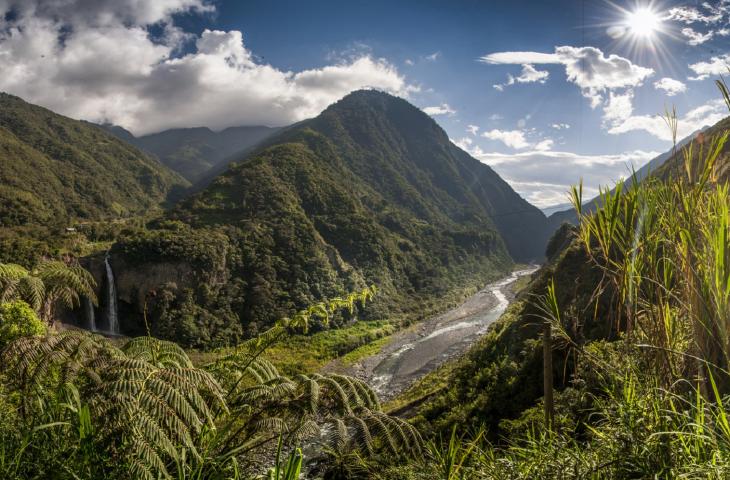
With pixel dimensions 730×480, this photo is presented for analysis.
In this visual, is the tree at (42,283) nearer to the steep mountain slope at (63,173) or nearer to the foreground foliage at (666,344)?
the foreground foliage at (666,344)

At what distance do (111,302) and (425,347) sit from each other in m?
27.7

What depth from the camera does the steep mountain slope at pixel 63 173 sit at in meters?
51.7

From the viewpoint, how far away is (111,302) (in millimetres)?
33156

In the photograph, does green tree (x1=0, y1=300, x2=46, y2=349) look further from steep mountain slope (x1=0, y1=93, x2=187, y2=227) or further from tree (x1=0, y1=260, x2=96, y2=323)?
steep mountain slope (x1=0, y1=93, x2=187, y2=227)

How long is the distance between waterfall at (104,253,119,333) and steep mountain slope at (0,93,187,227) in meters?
20.5

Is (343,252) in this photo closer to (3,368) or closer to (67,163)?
(3,368)

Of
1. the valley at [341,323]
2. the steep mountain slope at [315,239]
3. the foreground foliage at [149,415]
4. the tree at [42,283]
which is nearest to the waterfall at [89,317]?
the valley at [341,323]

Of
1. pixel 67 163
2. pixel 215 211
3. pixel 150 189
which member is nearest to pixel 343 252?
pixel 215 211

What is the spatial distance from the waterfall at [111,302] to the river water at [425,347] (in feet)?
67.9

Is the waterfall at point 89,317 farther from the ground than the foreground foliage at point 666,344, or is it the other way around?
the foreground foliage at point 666,344

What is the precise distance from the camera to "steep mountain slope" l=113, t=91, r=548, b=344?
39000 millimetres

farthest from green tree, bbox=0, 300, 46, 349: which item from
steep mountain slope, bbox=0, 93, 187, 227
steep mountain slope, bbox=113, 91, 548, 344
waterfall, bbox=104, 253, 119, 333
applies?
steep mountain slope, bbox=0, 93, 187, 227

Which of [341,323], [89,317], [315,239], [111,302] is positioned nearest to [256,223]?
[315,239]

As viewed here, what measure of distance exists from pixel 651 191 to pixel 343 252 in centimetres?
5531
